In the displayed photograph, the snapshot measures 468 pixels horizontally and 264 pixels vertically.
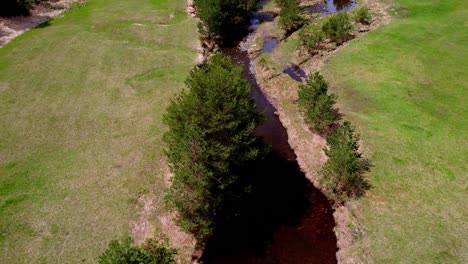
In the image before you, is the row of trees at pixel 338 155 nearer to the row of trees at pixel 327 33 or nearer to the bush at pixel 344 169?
the bush at pixel 344 169

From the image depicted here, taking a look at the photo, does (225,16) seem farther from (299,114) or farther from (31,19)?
(31,19)

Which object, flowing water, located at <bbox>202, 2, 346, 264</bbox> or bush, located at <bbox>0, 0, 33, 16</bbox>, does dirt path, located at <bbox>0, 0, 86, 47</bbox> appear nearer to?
bush, located at <bbox>0, 0, 33, 16</bbox>

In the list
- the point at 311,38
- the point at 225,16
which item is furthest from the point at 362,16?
the point at 225,16

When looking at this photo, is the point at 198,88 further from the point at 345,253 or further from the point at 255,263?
the point at 345,253

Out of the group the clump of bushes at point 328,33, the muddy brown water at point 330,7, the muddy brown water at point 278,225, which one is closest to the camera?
the muddy brown water at point 278,225

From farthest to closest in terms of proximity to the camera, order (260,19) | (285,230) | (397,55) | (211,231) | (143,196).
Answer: (260,19) < (397,55) < (143,196) < (285,230) < (211,231)

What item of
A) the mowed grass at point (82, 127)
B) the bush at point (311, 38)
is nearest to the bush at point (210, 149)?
the mowed grass at point (82, 127)

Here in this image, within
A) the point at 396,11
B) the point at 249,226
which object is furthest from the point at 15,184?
the point at 396,11
